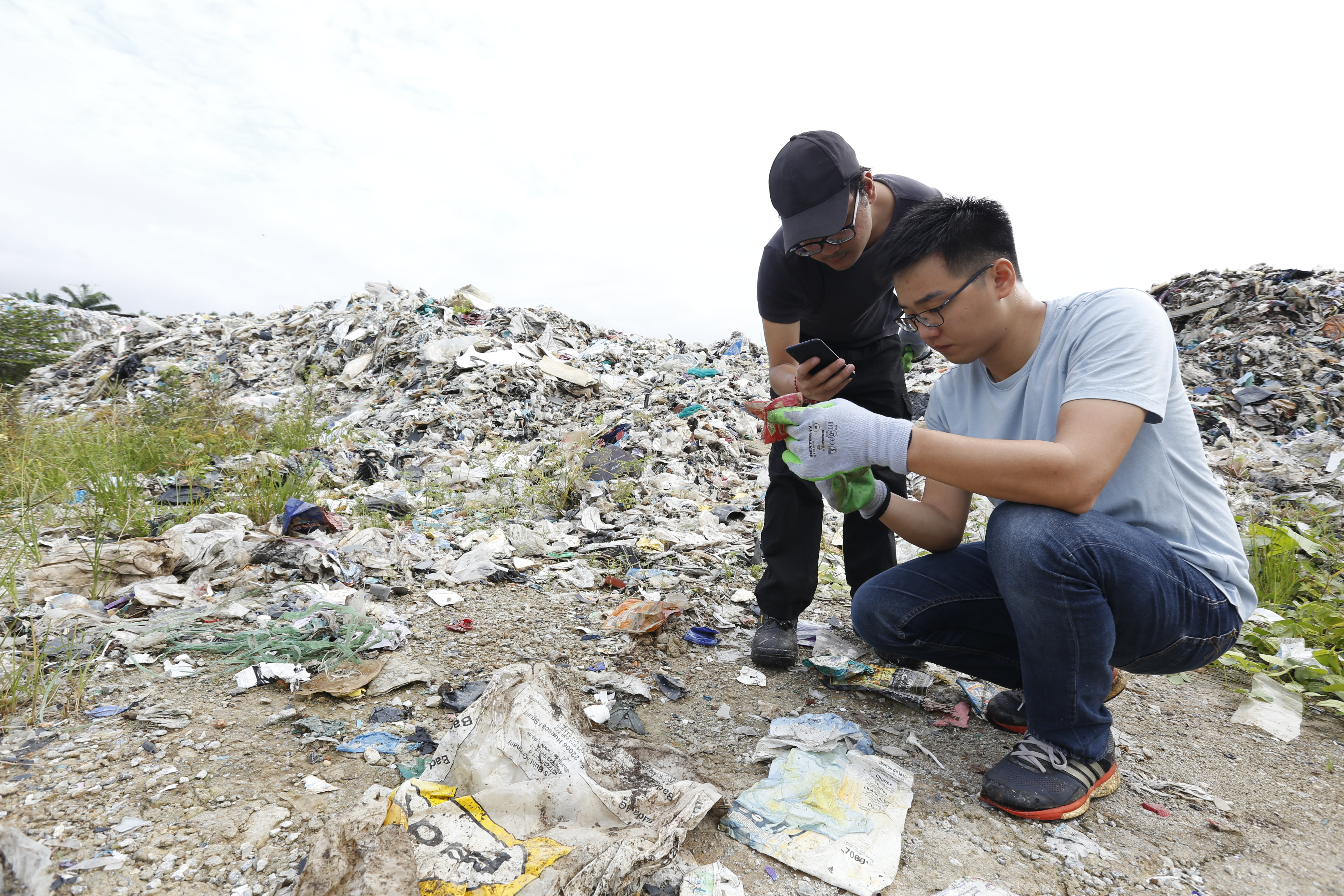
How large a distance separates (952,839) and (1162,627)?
0.71 metres

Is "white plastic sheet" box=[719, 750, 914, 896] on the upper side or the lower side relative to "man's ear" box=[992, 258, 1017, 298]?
lower

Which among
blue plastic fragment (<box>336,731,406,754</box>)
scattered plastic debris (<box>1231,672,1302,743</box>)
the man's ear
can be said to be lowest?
scattered plastic debris (<box>1231,672,1302,743</box>)

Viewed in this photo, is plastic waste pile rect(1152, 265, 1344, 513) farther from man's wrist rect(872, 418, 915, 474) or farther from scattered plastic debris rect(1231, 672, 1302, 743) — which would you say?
man's wrist rect(872, 418, 915, 474)

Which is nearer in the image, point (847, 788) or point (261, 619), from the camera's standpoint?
point (847, 788)

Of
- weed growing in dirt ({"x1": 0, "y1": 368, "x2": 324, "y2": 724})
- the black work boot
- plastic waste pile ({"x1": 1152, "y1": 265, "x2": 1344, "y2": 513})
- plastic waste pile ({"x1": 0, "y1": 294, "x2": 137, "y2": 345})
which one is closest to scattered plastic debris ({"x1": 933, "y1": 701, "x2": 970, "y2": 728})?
the black work boot

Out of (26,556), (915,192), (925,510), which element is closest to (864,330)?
(915,192)

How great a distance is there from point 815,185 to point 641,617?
163 cm

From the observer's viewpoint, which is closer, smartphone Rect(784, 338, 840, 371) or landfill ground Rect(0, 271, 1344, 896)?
landfill ground Rect(0, 271, 1344, 896)

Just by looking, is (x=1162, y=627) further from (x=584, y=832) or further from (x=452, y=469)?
(x=452, y=469)

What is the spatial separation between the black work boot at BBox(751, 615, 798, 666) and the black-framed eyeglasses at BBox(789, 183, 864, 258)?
51.3 inches

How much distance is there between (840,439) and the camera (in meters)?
1.71

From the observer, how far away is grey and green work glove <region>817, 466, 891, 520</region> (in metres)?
1.90

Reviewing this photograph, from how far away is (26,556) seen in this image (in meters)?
2.53

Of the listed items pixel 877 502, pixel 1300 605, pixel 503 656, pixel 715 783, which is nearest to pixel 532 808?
pixel 715 783
